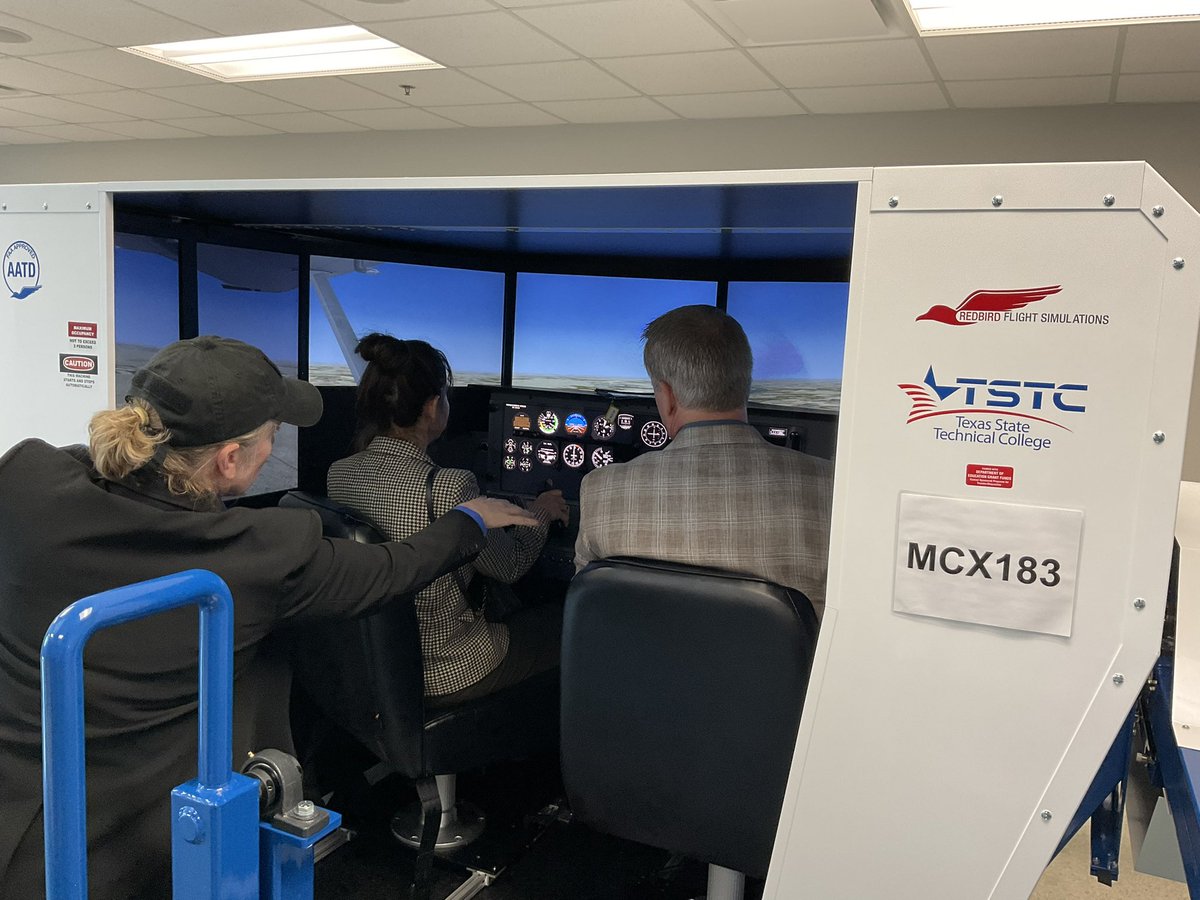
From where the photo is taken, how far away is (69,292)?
6.47 ft

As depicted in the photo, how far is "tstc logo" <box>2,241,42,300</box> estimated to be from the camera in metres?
2.01

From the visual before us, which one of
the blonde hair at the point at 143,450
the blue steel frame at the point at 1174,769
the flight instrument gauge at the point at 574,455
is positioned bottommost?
the blue steel frame at the point at 1174,769

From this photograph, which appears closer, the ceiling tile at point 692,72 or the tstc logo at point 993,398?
the tstc logo at point 993,398

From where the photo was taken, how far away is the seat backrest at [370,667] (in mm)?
1771

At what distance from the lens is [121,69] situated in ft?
18.4

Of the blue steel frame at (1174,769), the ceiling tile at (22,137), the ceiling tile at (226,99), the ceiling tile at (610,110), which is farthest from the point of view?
the ceiling tile at (22,137)

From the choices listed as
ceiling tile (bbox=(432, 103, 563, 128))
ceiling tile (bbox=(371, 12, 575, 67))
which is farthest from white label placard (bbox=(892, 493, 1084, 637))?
ceiling tile (bbox=(432, 103, 563, 128))

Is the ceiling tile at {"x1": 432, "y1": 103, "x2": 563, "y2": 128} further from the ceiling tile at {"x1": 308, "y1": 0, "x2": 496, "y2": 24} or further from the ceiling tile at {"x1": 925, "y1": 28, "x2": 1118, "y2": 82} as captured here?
the ceiling tile at {"x1": 925, "y1": 28, "x2": 1118, "y2": 82}

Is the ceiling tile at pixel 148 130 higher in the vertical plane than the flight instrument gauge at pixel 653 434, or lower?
higher

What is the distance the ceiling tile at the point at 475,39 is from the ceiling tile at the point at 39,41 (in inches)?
72.8

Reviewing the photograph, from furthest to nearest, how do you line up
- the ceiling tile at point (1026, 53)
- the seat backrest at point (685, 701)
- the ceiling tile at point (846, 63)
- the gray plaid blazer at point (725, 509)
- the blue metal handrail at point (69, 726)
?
1. the ceiling tile at point (846, 63)
2. the ceiling tile at point (1026, 53)
3. the gray plaid blazer at point (725, 509)
4. the seat backrest at point (685, 701)
5. the blue metal handrail at point (69, 726)

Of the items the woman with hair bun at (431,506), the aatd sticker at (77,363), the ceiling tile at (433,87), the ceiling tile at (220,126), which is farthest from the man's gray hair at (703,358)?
the ceiling tile at (220,126)

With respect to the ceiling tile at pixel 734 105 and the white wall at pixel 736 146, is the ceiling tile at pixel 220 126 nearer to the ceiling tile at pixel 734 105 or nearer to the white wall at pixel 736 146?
the white wall at pixel 736 146

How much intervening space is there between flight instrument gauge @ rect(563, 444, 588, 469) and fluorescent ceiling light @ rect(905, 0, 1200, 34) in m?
2.23
